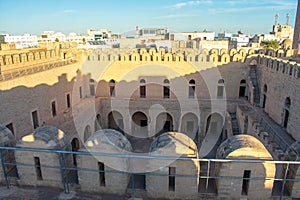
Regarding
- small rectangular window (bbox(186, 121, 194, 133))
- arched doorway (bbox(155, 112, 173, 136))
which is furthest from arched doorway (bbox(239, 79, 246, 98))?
arched doorway (bbox(155, 112, 173, 136))

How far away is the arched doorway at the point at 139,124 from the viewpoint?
1851 centimetres

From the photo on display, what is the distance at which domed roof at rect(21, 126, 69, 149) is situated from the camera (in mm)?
5660

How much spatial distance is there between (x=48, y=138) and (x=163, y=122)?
12.8 metres

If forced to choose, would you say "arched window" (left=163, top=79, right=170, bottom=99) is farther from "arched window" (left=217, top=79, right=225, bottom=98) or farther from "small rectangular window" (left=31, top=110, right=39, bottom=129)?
"small rectangular window" (left=31, top=110, right=39, bottom=129)

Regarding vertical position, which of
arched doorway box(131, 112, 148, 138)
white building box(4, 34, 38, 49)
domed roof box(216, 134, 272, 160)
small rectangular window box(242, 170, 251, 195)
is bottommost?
arched doorway box(131, 112, 148, 138)

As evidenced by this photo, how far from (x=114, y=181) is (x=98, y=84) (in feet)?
45.0

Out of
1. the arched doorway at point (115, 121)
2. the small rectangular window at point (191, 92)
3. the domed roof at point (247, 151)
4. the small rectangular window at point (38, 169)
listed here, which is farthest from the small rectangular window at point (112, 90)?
the domed roof at point (247, 151)

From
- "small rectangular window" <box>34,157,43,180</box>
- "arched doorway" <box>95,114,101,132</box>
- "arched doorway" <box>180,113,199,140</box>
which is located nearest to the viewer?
"small rectangular window" <box>34,157,43,180</box>

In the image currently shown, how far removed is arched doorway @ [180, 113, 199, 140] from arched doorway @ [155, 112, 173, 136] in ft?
3.67

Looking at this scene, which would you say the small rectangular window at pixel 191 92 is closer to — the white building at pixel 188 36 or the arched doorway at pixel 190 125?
the arched doorway at pixel 190 125

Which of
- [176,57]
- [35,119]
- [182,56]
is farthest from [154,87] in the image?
[35,119]

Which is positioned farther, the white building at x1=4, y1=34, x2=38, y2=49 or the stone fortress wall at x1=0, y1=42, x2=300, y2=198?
the white building at x1=4, y1=34, x2=38, y2=49

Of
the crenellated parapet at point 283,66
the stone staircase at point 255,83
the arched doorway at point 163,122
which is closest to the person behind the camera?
the crenellated parapet at point 283,66

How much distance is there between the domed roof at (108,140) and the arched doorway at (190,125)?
38.3 feet
